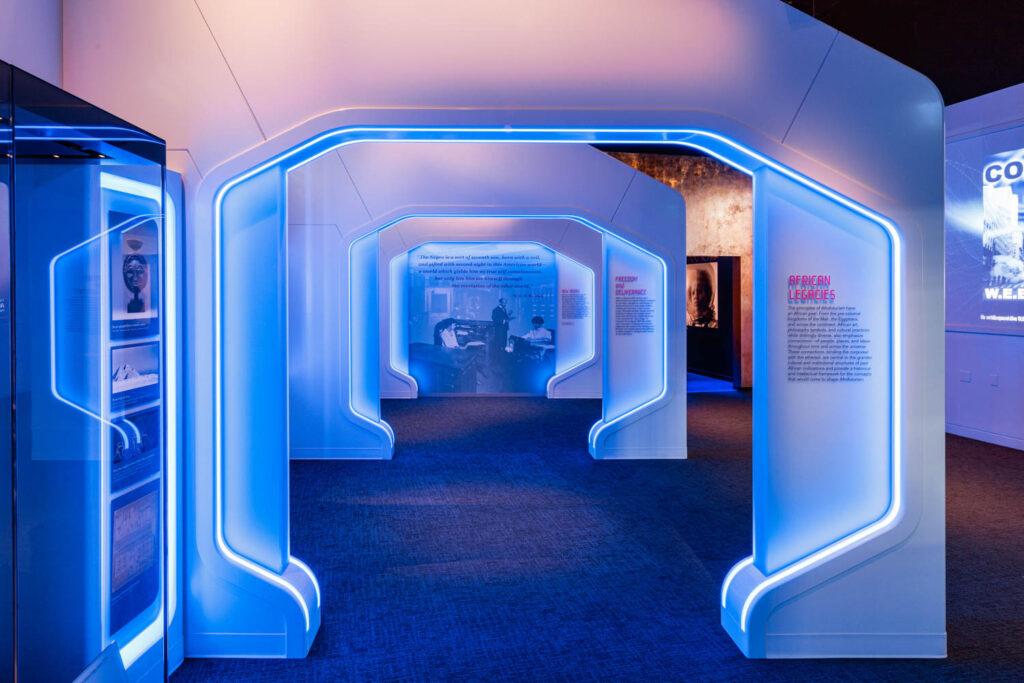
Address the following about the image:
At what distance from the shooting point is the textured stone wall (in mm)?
13602

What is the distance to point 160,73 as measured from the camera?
10.9ft

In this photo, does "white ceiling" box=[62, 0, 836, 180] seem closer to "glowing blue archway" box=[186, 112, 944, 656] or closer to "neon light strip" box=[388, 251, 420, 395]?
"glowing blue archway" box=[186, 112, 944, 656]

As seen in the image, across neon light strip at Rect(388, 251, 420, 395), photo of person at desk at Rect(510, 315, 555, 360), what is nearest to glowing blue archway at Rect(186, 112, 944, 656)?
neon light strip at Rect(388, 251, 420, 395)

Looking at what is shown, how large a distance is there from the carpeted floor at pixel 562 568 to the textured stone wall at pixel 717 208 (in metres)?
5.89

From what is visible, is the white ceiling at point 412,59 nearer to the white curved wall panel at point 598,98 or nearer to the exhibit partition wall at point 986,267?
the white curved wall panel at point 598,98

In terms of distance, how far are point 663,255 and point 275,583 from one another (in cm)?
547

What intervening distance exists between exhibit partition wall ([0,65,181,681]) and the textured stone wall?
11.9m

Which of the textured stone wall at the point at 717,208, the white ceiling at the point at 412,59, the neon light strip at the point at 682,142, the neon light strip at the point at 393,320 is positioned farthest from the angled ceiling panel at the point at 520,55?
the textured stone wall at the point at 717,208

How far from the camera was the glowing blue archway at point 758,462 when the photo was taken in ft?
11.0

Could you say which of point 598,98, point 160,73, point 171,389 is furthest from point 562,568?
point 160,73

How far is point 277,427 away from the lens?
11.7 feet

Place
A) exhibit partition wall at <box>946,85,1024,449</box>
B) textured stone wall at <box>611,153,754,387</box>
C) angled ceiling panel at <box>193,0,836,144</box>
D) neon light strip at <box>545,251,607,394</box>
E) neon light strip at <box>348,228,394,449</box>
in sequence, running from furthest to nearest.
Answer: textured stone wall at <box>611,153,754,387</box>
neon light strip at <box>545,251,607,394</box>
exhibit partition wall at <box>946,85,1024,449</box>
neon light strip at <box>348,228,394,449</box>
angled ceiling panel at <box>193,0,836,144</box>

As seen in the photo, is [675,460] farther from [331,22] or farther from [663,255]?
[331,22]

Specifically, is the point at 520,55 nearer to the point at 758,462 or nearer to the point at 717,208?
the point at 758,462
